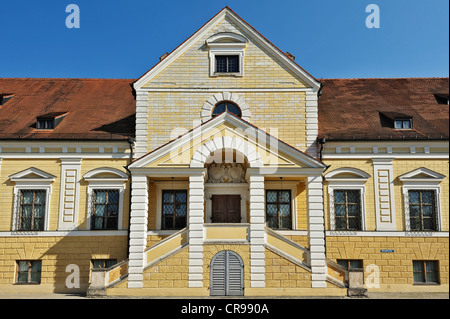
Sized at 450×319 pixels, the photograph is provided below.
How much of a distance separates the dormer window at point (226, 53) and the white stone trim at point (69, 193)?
726cm

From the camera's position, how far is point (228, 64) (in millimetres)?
20391

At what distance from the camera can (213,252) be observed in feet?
54.9

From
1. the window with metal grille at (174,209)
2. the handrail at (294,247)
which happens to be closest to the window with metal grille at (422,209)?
the handrail at (294,247)

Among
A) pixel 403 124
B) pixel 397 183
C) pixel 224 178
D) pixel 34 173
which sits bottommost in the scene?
pixel 397 183

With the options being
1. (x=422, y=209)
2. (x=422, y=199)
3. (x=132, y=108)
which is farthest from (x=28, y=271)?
(x=422, y=199)

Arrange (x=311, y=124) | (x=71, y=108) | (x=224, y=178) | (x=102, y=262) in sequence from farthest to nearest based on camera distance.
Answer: (x=71, y=108) → (x=224, y=178) → (x=311, y=124) → (x=102, y=262)

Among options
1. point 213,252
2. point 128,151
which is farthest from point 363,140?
point 128,151

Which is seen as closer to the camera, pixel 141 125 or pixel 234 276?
pixel 234 276

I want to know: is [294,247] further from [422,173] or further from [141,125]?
[141,125]

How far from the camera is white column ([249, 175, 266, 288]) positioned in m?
16.5

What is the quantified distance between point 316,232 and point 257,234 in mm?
2185

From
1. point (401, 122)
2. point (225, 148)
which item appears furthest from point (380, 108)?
point (225, 148)

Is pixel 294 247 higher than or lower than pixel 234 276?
higher

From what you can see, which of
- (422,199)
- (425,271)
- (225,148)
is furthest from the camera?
(422,199)
